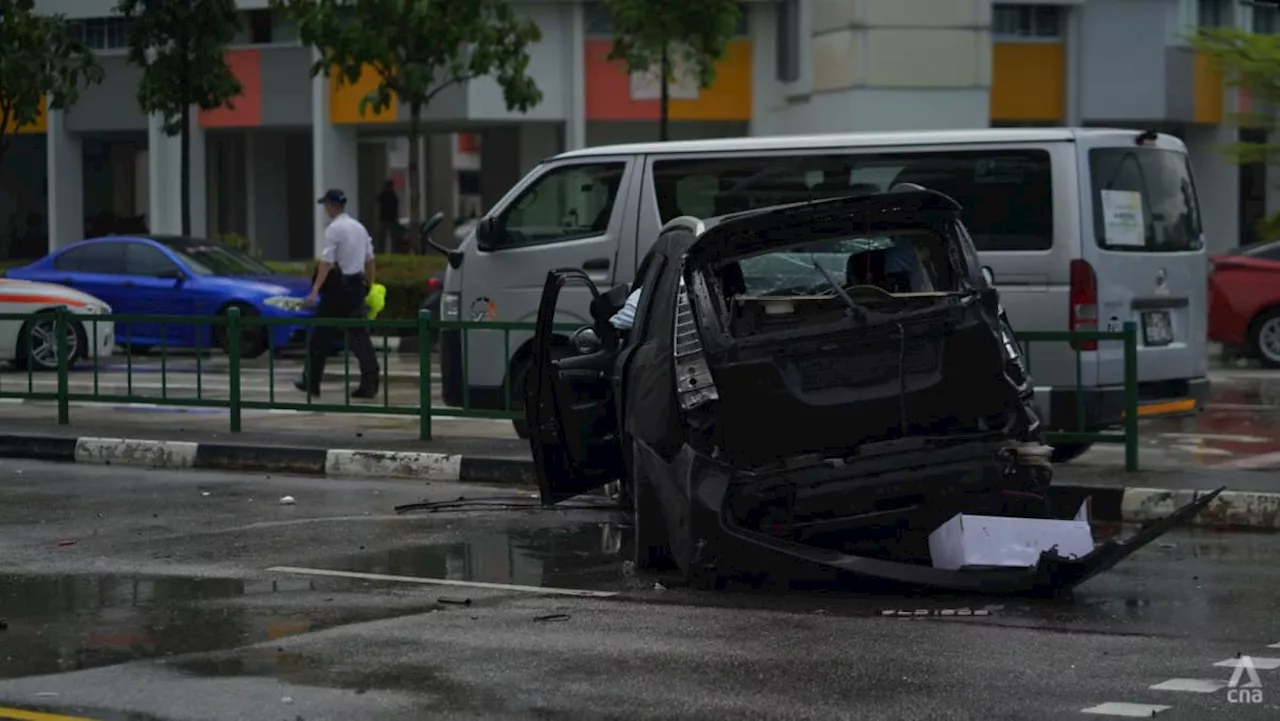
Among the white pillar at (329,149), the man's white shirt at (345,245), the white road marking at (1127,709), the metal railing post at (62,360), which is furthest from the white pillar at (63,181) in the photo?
the white road marking at (1127,709)

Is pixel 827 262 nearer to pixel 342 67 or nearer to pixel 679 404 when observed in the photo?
pixel 679 404

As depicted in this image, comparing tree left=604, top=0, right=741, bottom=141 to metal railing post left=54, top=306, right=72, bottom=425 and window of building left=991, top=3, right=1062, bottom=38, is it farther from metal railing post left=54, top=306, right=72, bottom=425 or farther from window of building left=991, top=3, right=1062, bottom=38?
metal railing post left=54, top=306, right=72, bottom=425

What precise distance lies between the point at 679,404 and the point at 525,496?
3.93m

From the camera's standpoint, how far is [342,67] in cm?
2809

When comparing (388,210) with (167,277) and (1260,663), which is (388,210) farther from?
(1260,663)

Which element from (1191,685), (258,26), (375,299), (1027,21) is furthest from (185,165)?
(1191,685)

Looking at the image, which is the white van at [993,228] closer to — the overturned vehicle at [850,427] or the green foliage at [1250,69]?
the overturned vehicle at [850,427]

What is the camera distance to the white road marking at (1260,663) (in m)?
7.02

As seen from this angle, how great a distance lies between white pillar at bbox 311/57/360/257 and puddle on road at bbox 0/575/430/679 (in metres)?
29.6

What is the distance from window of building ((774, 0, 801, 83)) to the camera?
3750 cm

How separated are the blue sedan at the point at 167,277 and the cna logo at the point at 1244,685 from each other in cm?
1685

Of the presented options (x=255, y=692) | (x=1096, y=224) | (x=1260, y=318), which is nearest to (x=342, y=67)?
(x=1260, y=318)

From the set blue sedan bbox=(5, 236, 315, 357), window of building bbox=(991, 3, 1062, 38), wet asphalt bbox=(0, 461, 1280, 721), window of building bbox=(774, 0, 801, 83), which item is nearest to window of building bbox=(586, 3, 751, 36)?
window of building bbox=(774, 0, 801, 83)

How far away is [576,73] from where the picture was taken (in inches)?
1469
